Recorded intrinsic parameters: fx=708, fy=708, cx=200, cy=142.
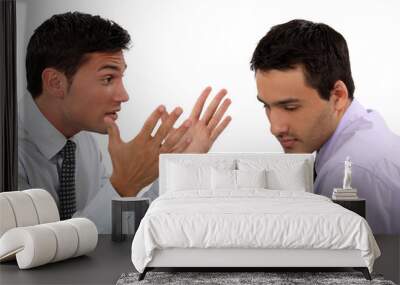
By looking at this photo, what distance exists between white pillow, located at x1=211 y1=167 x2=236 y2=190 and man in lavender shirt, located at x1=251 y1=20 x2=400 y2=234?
0.93 meters

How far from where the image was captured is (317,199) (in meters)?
6.22

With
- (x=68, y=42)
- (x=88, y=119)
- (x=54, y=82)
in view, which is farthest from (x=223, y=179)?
(x=68, y=42)

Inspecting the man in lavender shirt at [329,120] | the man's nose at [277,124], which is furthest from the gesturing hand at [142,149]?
the man in lavender shirt at [329,120]

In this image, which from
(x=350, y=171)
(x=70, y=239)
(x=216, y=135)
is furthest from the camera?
(x=216, y=135)

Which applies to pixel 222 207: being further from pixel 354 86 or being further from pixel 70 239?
pixel 354 86

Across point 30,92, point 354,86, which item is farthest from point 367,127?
point 30,92

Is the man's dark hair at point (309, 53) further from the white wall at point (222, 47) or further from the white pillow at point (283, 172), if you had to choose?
the white pillow at point (283, 172)

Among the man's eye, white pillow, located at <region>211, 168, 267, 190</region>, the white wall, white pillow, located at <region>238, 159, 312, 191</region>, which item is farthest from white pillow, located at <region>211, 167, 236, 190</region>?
the man's eye

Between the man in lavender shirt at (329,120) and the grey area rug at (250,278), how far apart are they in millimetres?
2156

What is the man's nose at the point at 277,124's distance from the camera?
7.66 meters

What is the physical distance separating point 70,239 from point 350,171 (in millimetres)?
2985

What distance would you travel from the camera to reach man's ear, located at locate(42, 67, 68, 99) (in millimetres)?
7793

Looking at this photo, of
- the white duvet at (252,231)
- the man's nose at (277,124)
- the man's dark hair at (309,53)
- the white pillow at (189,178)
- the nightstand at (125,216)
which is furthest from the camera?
the man's nose at (277,124)

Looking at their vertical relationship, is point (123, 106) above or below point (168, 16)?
below
